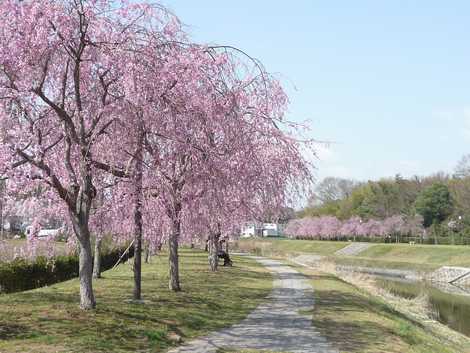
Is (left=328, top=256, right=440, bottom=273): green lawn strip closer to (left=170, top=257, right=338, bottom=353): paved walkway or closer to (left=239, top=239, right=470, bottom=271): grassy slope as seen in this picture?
(left=239, top=239, right=470, bottom=271): grassy slope

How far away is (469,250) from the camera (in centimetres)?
5469

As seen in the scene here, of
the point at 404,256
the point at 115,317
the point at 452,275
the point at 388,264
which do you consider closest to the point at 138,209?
the point at 115,317

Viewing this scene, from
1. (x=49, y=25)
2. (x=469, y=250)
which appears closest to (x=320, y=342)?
(x=49, y=25)

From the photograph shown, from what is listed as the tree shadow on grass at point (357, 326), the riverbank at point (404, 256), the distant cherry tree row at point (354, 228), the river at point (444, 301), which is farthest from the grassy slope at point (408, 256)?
the tree shadow on grass at point (357, 326)

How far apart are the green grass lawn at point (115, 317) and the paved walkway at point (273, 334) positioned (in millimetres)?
475

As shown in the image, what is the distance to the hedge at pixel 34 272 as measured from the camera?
2047 centimetres

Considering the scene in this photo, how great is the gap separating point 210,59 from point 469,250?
48625 mm

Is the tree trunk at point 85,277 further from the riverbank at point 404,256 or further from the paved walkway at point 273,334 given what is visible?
the riverbank at point 404,256

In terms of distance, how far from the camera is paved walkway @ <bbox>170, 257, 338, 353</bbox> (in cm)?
1125

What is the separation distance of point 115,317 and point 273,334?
139 inches

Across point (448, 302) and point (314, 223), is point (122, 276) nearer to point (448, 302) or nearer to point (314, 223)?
point (448, 302)

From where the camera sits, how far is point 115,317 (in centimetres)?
1260

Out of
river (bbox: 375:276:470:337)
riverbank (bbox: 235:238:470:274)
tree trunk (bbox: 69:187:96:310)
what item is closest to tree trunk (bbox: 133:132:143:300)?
tree trunk (bbox: 69:187:96:310)

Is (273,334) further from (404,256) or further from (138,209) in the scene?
(404,256)
